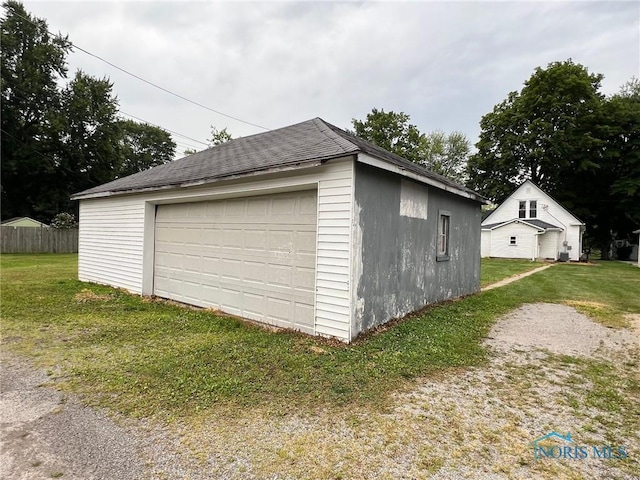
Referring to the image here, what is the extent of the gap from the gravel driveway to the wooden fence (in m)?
21.6

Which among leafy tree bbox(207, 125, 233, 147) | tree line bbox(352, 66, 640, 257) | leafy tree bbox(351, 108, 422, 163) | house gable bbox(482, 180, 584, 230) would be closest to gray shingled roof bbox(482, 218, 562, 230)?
house gable bbox(482, 180, 584, 230)

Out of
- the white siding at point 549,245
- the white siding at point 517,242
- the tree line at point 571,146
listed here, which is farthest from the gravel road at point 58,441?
the tree line at point 571,146

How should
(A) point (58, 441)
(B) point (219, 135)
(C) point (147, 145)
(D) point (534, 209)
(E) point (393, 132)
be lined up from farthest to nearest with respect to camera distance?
(C) point (147, 145)
(E) point (393, 132)
(B) point (219, 135)
(D) point (534, 209)
(A) point (58, 441)

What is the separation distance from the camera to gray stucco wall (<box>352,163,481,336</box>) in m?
4.95

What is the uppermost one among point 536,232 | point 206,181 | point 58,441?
point 206,181

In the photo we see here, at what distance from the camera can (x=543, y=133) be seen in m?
29.6

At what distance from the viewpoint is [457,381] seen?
3.69 meters

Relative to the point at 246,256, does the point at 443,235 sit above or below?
above

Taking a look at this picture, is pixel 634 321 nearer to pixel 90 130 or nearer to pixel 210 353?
pixel 210 353

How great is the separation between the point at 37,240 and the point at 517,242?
31.0 m

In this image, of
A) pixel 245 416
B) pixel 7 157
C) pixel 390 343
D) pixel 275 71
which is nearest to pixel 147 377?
pixel 245 416

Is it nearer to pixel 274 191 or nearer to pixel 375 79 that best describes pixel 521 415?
pixel 274 191

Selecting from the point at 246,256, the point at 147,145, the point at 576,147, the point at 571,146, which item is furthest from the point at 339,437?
the point at 147,145

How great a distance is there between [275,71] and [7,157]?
23739 millimetres
